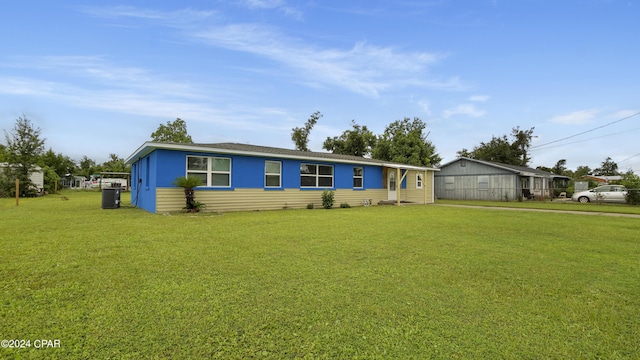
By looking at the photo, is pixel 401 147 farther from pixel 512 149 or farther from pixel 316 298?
pixel 316 298

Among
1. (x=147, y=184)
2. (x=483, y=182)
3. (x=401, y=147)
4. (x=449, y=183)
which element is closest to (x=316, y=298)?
(x=147, y=184)

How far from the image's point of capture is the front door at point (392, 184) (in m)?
18.9

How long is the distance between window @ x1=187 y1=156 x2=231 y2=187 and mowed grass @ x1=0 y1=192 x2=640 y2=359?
5951 millimetres

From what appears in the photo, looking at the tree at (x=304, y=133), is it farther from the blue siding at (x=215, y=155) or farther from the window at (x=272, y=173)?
the window at (x=272, y=173)

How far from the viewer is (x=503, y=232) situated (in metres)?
7.62

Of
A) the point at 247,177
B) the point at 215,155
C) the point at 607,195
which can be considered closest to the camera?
the point at 215,155

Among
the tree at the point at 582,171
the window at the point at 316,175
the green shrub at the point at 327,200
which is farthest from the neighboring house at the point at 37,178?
the tree at the point at 582,171

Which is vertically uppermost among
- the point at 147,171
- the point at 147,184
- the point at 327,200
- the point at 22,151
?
the point at 22,151

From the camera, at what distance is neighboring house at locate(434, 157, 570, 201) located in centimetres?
2467

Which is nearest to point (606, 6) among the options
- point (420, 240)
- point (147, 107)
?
point (420, 240)

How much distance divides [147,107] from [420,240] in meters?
18.3

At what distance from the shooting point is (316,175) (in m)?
15.4

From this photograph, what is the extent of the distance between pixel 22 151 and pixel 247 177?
22289 mm

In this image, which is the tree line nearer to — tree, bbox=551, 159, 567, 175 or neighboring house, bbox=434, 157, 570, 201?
tree, bbox=551, 159, 567, 175
